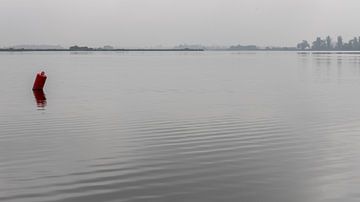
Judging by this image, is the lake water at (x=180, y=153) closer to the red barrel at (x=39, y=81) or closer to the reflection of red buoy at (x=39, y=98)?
the reflection of red buoy at (x=39, y=98)

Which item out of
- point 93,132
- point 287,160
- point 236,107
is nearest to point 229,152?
point 287,160

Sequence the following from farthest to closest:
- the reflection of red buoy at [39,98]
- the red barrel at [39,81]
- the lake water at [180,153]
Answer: the red barrel at [39,81] → the reflection of red buoy at [39,98] → the lake water at [180,153]

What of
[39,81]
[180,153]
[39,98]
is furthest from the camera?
[39,81]

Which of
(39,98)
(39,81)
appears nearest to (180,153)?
(39,98)

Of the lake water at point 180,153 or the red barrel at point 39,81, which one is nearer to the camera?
the lake water at point 180,153

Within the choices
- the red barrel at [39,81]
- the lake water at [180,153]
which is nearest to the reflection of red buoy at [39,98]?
the red barrel at [39,81]

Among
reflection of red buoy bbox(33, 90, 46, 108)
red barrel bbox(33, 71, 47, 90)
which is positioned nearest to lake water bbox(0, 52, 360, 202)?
reflection of red buoy bbox(33, 90, 46, 108)

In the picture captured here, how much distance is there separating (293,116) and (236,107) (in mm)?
5654

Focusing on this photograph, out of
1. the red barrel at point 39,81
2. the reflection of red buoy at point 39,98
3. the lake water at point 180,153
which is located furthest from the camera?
the red barrel at point 39,81

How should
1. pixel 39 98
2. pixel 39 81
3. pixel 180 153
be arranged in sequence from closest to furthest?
pixel 180 153 → pixel 39 98 → pixel 39 81

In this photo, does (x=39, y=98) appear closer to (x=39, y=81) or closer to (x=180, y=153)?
(x=39, y=81)

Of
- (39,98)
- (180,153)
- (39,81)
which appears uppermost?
(39,81)

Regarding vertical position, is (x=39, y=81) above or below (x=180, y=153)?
above

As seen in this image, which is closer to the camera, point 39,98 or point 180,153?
point 180,153
